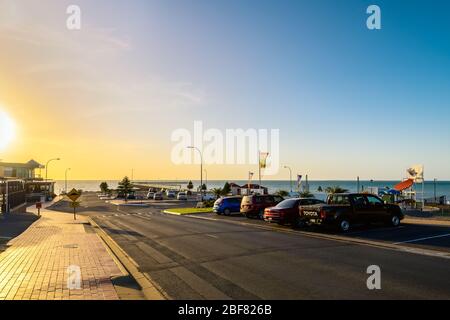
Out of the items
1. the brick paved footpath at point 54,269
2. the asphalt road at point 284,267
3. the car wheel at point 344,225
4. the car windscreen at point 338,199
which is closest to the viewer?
the brick paved footpath at point 54,269

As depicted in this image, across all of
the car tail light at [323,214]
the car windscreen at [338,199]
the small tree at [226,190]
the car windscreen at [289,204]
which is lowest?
the small tree at [226,190]

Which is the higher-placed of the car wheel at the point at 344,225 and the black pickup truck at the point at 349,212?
the black pickup truck at the point at 349,212

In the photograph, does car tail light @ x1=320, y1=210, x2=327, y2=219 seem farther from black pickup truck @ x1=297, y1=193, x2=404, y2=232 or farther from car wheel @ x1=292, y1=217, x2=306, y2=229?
car wheel @ x1=292, y1=217, x2=306, y2=229

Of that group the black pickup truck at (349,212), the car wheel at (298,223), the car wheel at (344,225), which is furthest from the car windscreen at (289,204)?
the car wheel at (344,225)

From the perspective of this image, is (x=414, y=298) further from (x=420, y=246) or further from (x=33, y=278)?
(x=33, y=278)

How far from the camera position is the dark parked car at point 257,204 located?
28.7 meters

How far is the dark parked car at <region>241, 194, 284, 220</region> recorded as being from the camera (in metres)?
28.7

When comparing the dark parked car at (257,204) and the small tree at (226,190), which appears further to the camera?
the small tree at (226,190)

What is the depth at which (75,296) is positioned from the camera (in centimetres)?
770

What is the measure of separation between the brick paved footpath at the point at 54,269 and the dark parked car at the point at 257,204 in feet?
46.0

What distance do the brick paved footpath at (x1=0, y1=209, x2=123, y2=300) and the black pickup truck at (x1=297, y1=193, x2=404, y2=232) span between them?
32.2ft

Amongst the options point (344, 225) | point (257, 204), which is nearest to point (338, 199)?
point (344, 225)

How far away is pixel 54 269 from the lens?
10414 millimetres

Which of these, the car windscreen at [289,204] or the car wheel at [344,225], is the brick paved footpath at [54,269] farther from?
the car wheel at [344,225]
